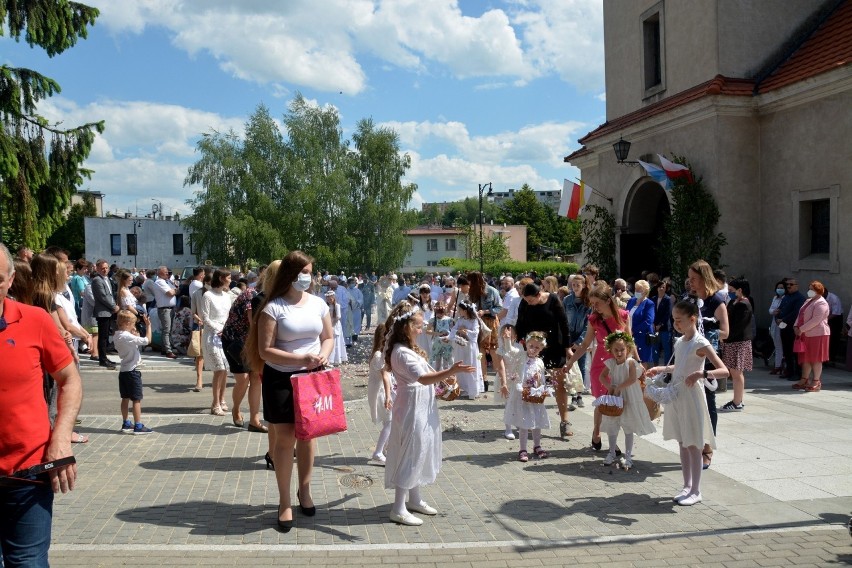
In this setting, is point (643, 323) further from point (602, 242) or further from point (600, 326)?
point (602, 242)

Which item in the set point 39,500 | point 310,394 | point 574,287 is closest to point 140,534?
point 310,394

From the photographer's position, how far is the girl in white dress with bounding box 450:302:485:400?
33.8ft

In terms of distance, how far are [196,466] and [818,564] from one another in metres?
5.42

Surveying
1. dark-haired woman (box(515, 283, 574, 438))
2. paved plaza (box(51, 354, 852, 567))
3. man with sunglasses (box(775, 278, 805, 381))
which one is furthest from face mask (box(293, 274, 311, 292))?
man with sunglasses (box(775, 278, 805, 381))

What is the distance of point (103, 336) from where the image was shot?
1430 cm

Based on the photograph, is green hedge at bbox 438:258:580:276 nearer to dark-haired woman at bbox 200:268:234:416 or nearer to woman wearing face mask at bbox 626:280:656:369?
woman wearing face mask at bbox 626:280:656:369

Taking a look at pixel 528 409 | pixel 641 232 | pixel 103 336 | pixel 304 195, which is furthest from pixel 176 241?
pixel 528 409

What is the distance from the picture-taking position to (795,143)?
14.9 m

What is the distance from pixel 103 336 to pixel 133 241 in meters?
58.7

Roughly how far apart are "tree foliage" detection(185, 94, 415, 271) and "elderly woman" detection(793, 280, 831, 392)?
32620mm

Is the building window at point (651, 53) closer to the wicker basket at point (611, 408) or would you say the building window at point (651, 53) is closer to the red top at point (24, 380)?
the wicker basket at point (611, 408)

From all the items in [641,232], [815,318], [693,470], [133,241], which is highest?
[133,241]

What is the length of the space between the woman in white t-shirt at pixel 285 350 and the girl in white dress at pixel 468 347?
476cm

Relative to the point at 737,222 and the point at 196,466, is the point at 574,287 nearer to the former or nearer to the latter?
the point at 196,466
